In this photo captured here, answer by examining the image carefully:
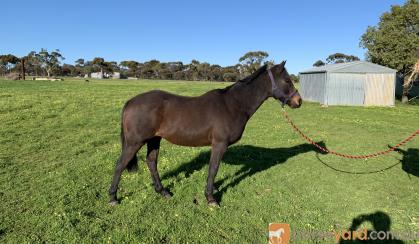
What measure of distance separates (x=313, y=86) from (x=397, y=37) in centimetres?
935

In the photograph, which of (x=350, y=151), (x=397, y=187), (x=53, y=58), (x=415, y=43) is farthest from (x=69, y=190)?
(x=53, y=58)

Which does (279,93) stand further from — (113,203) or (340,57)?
(340,57)

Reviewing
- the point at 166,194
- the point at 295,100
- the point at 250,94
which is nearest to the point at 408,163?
the point at 295,100

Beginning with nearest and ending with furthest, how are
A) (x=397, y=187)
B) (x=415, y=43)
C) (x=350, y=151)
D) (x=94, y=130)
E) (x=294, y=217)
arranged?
1. (x=294, y=217)
2. (x=397, y=187)
3. (x=350, y=151)
4. (x=94, y=130)
5. (x=415, y=43)

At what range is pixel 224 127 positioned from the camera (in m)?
6.54

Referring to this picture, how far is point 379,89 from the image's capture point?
32812 millimetres

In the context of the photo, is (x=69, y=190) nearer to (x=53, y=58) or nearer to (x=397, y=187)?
(x=397, y=187)

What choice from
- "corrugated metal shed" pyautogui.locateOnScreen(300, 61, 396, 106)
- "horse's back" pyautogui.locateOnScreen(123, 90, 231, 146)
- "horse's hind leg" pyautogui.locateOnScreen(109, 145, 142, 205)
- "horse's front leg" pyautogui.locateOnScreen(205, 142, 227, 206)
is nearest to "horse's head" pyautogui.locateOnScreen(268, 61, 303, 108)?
"horse's back" pyautogui.locateOnScreen(123, 90, 231, 146)

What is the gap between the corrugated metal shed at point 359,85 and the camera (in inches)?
1278

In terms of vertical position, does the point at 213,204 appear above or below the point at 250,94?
below

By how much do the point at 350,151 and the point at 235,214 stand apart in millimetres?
7262

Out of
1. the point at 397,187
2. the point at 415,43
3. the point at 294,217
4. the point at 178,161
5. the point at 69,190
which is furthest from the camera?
the point at 415,43

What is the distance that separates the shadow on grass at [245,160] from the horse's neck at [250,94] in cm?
198

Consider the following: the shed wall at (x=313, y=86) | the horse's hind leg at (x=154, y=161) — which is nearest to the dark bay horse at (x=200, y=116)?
the horse's hind leg at (x=154, y=161)
